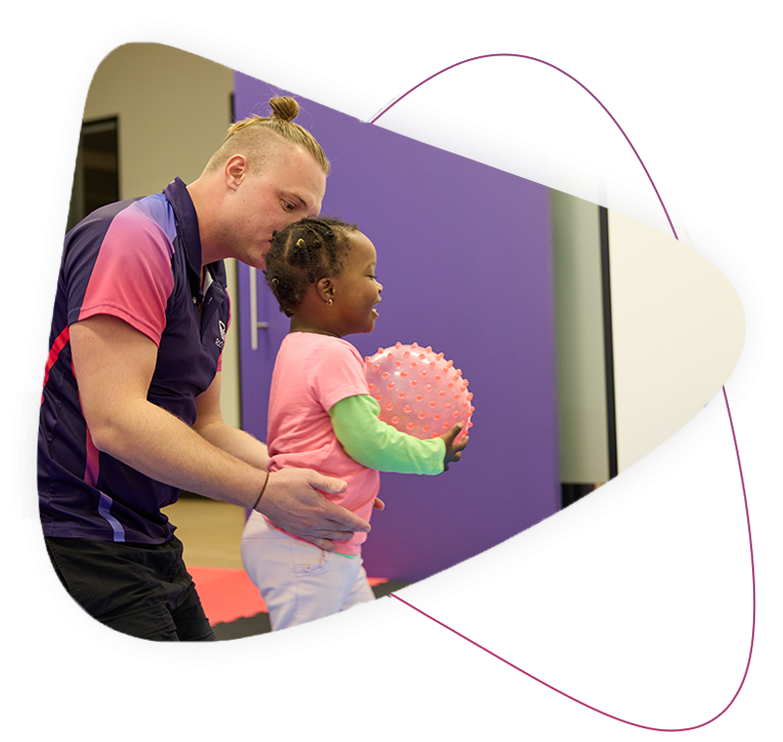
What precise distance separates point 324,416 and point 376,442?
8 centimetres

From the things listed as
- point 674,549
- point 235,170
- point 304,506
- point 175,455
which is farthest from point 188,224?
point 674,549

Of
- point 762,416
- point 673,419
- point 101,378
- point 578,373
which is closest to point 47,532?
point 101,378

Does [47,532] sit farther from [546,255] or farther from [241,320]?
[546,255]

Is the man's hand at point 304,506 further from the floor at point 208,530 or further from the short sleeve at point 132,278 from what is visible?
the short sleeve at point 132,278

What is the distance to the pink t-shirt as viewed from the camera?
103 cm

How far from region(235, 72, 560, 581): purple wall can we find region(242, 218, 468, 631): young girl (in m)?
0.03

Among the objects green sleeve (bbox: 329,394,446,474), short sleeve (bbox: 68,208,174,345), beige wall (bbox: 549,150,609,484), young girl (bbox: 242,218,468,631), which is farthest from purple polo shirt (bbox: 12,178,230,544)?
beige wall (bbox: 549,150,609,484)

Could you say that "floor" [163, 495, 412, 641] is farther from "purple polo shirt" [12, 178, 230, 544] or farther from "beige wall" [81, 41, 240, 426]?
"beige wall" [81, 41, 240, 426]

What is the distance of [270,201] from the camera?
106 cm

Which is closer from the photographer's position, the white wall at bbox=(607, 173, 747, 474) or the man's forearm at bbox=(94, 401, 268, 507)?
the man's forearm at bbox=(94, 401, 268, 507)

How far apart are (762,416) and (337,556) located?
0.67 meters

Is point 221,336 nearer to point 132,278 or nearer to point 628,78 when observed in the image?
point 132,278

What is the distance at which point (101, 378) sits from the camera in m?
0.99

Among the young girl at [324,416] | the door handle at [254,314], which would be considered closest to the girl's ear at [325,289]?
the young girl at [324,416]
